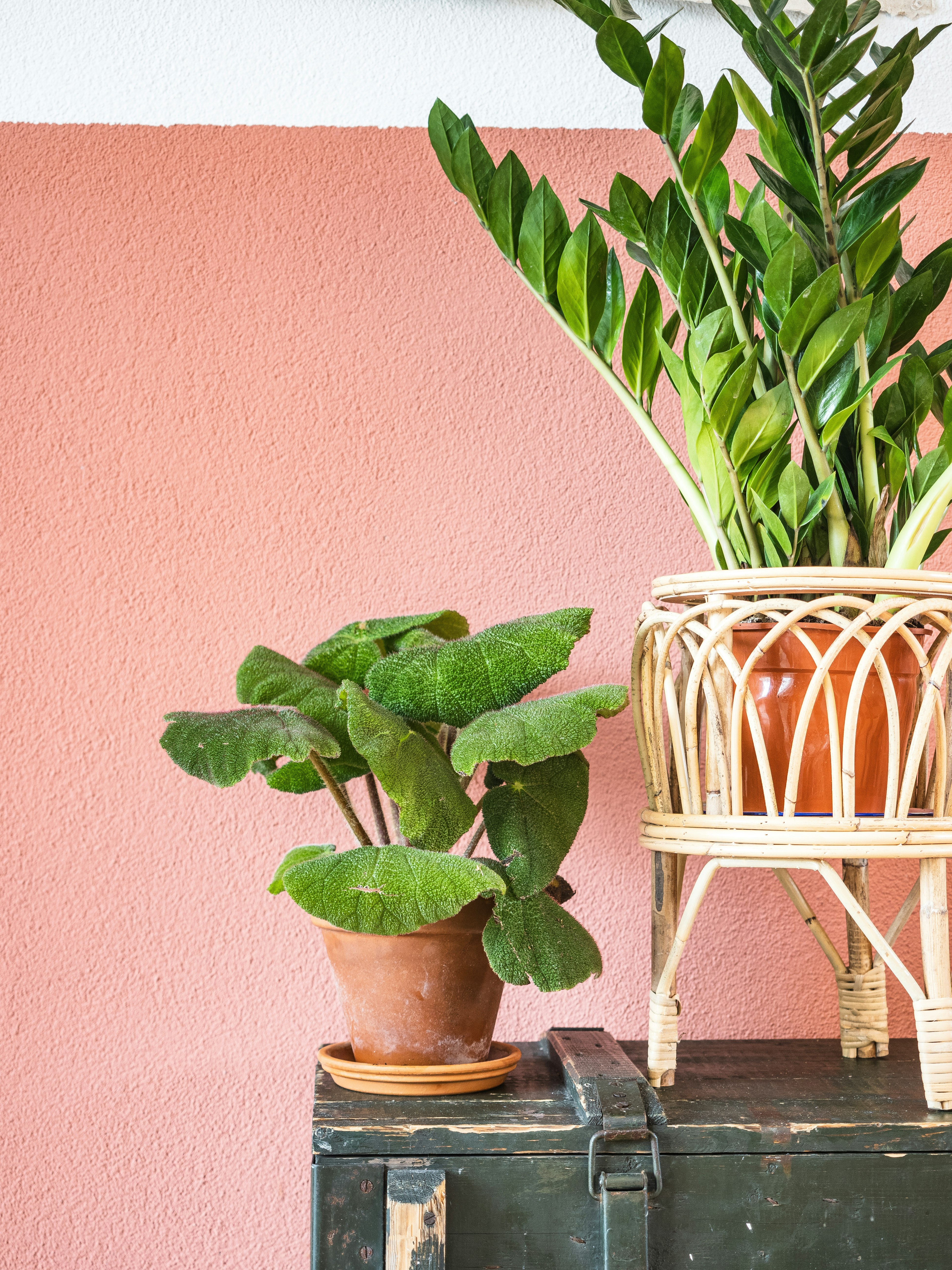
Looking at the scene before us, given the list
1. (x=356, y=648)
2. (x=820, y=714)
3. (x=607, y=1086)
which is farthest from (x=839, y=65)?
(x=607, y=1086)

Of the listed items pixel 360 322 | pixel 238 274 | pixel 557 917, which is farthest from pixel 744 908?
pixel 238 274

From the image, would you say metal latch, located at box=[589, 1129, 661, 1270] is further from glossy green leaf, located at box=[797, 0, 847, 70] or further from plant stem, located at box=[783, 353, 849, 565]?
glossy green leaf, located at box=[797, 0, 847, 70]

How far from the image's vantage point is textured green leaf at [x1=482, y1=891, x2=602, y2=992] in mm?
909

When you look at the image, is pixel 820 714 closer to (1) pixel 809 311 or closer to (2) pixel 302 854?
(1) pixel 809 311

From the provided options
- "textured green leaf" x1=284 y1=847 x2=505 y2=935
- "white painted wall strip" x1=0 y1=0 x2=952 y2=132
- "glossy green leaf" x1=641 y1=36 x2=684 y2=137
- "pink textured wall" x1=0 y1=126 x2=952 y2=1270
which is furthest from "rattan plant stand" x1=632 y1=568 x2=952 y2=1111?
"white painted wall strip" x1=0 y1=0 x2=952 y2=132

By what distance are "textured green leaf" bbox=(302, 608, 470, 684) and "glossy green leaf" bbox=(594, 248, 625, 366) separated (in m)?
0.32

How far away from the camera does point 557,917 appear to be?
3.16 ft

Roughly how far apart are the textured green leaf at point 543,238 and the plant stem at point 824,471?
0.84ft

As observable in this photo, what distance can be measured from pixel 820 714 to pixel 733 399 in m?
0.29

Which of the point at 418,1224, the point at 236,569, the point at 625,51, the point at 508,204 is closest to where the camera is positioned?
the point at 418,1224

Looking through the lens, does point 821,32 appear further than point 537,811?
No

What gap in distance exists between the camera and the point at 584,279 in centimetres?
103

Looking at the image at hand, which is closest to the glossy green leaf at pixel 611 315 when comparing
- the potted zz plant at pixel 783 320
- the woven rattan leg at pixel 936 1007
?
the potted zz plant at pixel 783 320

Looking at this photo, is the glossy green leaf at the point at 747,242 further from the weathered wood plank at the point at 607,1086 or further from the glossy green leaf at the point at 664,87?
the weathered wood plank at the point at 607,1086
